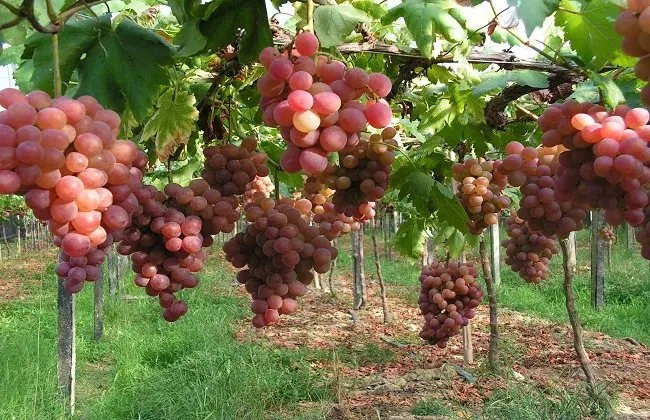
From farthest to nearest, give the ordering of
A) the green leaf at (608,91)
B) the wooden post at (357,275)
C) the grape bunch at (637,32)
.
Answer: the wooden post at (357,275) < the green leaf at (608,91) < the grape bunch at (637,32)

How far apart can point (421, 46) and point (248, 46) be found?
19.4 inches

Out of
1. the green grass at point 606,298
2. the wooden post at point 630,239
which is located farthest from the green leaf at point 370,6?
the wooden post at point 630,239

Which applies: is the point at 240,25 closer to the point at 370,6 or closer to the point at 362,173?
the point at 362,173

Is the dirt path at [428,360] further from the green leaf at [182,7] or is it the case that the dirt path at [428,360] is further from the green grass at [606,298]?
the green leaf at [182,7]

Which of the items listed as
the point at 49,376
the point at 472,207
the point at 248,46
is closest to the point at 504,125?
the point at 472,207

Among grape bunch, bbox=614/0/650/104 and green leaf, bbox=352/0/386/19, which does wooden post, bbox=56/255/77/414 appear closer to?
green leaf, bbox=352/0/386/19

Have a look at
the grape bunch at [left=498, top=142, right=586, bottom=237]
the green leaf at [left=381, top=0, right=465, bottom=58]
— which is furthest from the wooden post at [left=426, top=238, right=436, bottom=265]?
the green leaf at [left=381, top=0, right=465, bottom=58]

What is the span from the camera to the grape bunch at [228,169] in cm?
183

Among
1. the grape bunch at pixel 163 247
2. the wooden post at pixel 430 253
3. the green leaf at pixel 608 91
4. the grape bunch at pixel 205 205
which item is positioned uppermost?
the green leaf at pixel 608 91

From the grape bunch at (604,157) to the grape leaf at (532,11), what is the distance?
28 centimetres

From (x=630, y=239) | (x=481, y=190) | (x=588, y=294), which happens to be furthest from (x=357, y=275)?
(x=630, y=239)

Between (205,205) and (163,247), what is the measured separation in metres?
0.17

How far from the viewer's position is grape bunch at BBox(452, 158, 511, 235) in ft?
9.75

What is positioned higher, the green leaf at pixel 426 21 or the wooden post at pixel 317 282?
the green leaf at pixel 426 21
